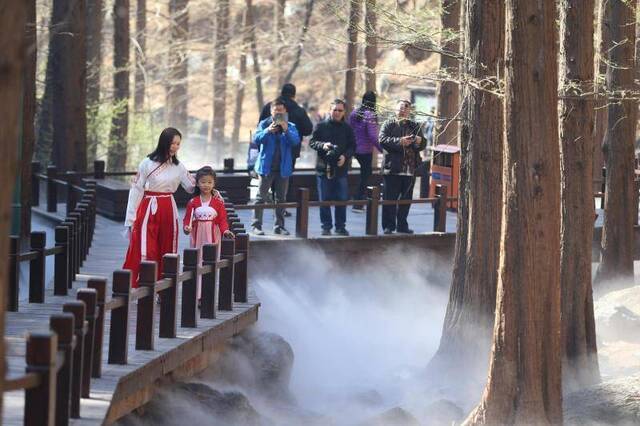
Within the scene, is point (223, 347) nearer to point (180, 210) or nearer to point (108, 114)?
point (180, 210)

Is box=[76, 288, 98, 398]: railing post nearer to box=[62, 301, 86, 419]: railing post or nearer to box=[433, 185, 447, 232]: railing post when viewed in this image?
box=[62, 301, 86, 419]: railing post

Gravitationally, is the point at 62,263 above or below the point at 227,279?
above

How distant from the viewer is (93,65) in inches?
1215

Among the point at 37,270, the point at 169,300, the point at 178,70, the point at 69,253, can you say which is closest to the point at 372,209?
the point at 69,253

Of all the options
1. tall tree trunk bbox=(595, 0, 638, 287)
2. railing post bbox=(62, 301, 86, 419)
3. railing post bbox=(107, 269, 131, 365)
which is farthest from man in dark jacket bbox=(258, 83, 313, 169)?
railing post bbox=(62, 301, 86, 419)

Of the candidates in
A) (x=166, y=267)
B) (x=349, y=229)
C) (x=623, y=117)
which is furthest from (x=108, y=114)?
(x=166, y=267)

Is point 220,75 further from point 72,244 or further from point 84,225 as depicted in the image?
point 72,244

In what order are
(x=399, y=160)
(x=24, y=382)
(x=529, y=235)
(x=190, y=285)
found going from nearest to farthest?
1. (x=24, y=382)
2. (x=529, y=235)
3. (x=190, y=285)
4. (x=399, y=160)

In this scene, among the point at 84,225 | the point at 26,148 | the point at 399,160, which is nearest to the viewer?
the point at 84,225

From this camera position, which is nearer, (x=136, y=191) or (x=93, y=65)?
(x=136, y=191)

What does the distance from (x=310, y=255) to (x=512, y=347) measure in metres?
7.50

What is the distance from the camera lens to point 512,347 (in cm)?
1130

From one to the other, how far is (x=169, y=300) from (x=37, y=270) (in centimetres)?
190

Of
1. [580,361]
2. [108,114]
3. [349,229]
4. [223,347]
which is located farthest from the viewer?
[108,114]
